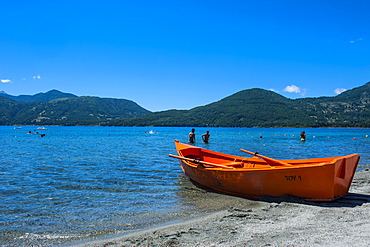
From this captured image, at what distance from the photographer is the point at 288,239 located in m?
5.21

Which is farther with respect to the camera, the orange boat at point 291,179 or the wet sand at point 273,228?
the orange boat at point 291,179

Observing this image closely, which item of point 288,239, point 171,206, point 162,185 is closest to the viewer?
point 288,239

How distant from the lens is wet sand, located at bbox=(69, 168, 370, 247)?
17.1 feet

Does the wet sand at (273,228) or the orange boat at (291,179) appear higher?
the orange boat at (291,179)

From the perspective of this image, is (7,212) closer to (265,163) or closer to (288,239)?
(288,239)

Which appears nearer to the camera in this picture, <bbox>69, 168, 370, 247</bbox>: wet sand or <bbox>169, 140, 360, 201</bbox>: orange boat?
<bbox>69, 168, 370, 247</bbox>: wet sand

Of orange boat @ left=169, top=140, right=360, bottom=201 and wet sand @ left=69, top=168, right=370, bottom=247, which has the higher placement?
orange boat @ left=169, top=140, right=360, bottom=201

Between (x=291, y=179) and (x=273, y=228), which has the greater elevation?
(x=291, y=179)

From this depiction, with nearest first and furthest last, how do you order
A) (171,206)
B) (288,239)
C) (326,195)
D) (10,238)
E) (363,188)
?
(288,239)
(10,238)
(326,195)
(171,206)
(363,188)

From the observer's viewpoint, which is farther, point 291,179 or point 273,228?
point 291,179

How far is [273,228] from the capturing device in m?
6.03

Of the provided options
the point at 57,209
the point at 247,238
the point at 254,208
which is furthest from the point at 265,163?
the point at 57,209

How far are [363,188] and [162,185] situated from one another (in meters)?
7.27

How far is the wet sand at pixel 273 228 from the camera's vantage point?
17.1 ft
